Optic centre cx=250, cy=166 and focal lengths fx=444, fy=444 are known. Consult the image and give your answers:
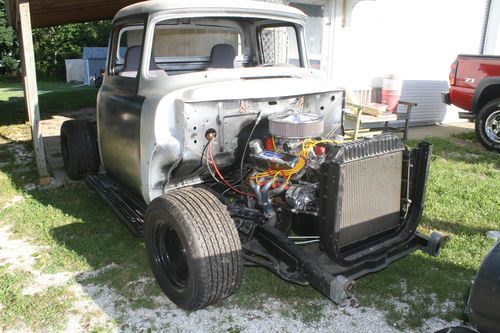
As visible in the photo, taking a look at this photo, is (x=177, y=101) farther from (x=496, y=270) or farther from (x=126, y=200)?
(x=496, y=270)

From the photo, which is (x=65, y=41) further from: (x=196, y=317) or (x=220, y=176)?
(x=196, y=317)

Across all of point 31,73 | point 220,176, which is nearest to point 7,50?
point 31,73

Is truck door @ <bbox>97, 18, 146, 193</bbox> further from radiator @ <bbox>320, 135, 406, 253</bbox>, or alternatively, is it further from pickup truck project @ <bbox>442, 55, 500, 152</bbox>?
pickup truck project @ <bbox>442, 55, 500, 152</bbox>

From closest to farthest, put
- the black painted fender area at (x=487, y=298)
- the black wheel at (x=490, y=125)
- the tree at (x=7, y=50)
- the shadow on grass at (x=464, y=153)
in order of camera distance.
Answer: the black painted fender area at (x=487, y=298) < the shadow on grass at (x=464, y=153) < the black wheel at (x=490, y=125) < the tree at (x=7, y=50)

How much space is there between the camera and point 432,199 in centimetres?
534

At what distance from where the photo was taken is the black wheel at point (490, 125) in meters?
7.81

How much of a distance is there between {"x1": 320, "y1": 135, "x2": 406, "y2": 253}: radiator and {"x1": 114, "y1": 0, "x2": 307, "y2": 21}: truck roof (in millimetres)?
1838

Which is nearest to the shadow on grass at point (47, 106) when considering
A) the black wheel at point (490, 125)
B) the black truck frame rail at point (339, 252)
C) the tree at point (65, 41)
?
the black truck frame rail at point (339, 252)

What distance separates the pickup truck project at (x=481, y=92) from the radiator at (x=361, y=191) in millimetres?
5537

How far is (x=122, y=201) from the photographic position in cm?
434

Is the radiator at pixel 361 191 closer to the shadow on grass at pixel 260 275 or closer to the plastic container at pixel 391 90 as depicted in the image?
the shadow on grass at pixel 260 275

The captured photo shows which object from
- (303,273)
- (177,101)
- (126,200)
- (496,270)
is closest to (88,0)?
(126,200)

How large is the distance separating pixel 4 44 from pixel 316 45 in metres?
30.4

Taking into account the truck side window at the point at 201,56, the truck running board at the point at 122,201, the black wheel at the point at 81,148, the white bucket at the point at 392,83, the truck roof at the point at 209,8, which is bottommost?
the truck running board at the point at 122,201
